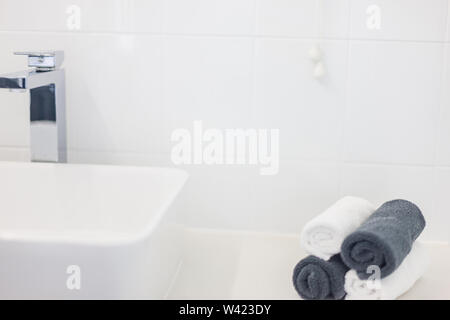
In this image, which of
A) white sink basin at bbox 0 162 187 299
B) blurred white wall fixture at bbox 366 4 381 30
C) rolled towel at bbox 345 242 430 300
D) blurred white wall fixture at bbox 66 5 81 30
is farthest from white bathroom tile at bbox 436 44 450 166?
blurred white wall fixture at bbox 66 5 81 30

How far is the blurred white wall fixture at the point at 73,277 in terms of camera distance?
799 millimetres

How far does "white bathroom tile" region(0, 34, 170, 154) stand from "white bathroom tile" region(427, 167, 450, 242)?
Answer: 0.55 meters

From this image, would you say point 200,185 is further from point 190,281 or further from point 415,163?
point 415,163

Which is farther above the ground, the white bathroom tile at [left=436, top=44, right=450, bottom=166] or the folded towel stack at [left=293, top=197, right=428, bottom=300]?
the white bathroom tile at [left=436, top=44, right=450, bottom=166]

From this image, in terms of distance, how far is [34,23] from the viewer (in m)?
1.26

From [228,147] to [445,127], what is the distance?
423 mm

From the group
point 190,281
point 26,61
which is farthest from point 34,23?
point 190,281

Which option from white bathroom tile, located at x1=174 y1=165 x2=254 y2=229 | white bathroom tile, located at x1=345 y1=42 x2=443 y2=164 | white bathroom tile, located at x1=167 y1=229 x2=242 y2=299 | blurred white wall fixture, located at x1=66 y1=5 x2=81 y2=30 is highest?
blurred white wall fixture, located at x1=66 y1=5 x2=81 y2=30

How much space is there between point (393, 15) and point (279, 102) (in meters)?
0.27

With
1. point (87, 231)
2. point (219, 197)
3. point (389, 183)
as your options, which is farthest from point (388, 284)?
point (87, 231)

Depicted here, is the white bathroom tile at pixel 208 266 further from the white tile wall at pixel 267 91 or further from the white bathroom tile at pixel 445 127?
the white bathroom tile at pixel 445 127

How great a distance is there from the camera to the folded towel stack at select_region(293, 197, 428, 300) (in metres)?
0.92

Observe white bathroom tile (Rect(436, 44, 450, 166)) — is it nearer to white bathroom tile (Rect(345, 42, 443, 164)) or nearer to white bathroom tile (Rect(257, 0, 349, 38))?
white bathroom tile (Rect(345, 42, 443, 164))
